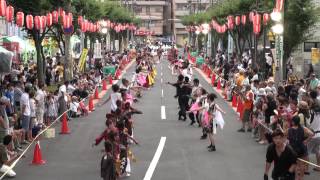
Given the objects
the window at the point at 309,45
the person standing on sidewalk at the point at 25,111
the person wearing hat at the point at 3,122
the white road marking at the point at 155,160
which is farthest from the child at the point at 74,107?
the window at the point at 309,45

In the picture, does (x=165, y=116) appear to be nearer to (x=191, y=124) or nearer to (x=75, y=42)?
(x=191, y=124)

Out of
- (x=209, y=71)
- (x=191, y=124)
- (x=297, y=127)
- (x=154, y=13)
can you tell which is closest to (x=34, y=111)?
(x=191, y=124)

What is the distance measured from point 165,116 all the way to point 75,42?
30.1 metres

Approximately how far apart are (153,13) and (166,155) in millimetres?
134586

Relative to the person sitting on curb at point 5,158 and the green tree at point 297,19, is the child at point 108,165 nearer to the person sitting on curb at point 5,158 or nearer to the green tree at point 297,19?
the person sitting on curb at point 5,158

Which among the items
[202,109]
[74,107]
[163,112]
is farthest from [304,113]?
[163,112]

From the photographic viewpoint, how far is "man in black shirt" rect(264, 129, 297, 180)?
975 cm

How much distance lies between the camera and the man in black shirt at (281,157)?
975 centimetres

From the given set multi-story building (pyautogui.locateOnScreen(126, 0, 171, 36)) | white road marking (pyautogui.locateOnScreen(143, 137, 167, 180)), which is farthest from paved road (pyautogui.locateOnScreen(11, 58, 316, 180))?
multi-story building (pyautogui.locateOnScreen(126, 0, 171, 36))

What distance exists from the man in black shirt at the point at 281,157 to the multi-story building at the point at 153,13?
139 metres

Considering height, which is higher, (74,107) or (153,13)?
(153,13)

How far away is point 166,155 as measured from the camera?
17422mm

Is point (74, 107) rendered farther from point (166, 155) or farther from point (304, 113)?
point (304, 113)

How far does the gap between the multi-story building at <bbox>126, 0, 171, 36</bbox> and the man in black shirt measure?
139m
